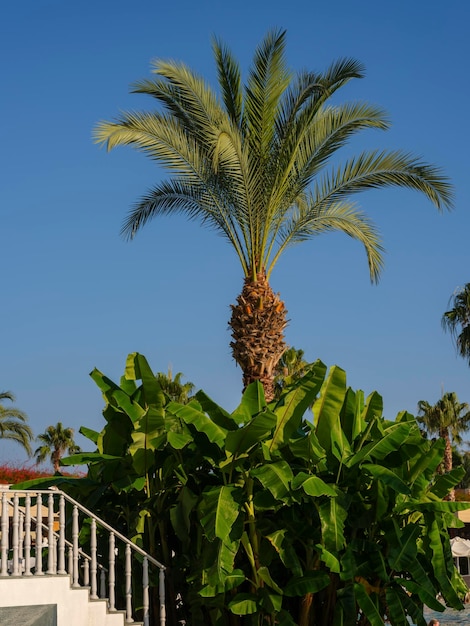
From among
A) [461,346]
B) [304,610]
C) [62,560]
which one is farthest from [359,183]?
[461,346]

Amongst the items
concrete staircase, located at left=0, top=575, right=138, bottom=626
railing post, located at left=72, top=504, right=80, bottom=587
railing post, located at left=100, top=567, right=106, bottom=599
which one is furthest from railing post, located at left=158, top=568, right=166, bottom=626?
railing post, located at left=72, top=504, right=80, bottom=587

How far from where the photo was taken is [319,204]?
1977 cm

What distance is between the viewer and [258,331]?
18.2 m

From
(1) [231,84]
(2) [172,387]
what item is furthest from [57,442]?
(1) [231,84]

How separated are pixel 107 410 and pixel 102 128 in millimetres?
6874

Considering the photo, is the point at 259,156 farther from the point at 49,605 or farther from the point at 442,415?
the point at 442,415

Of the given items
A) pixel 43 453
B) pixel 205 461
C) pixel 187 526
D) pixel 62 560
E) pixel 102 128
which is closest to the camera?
pixel 62 560

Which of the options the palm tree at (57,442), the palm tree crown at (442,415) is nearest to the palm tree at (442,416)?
the palm tree crown at (442,415)

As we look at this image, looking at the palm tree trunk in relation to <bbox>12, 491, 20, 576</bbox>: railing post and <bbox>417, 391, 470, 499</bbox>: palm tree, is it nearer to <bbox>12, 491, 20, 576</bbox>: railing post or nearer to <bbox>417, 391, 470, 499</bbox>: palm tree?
<bbox>12, 491, 20, 576</bbox>: railing post

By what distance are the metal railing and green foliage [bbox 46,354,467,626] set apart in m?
0.47

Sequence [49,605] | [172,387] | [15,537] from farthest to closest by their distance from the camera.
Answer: [172,387] → [49,605] → [15,537]

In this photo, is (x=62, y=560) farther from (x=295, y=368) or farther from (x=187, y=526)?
(x=295, y=368)

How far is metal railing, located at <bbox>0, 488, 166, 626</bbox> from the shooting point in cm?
1123

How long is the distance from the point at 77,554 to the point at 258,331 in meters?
7.34
